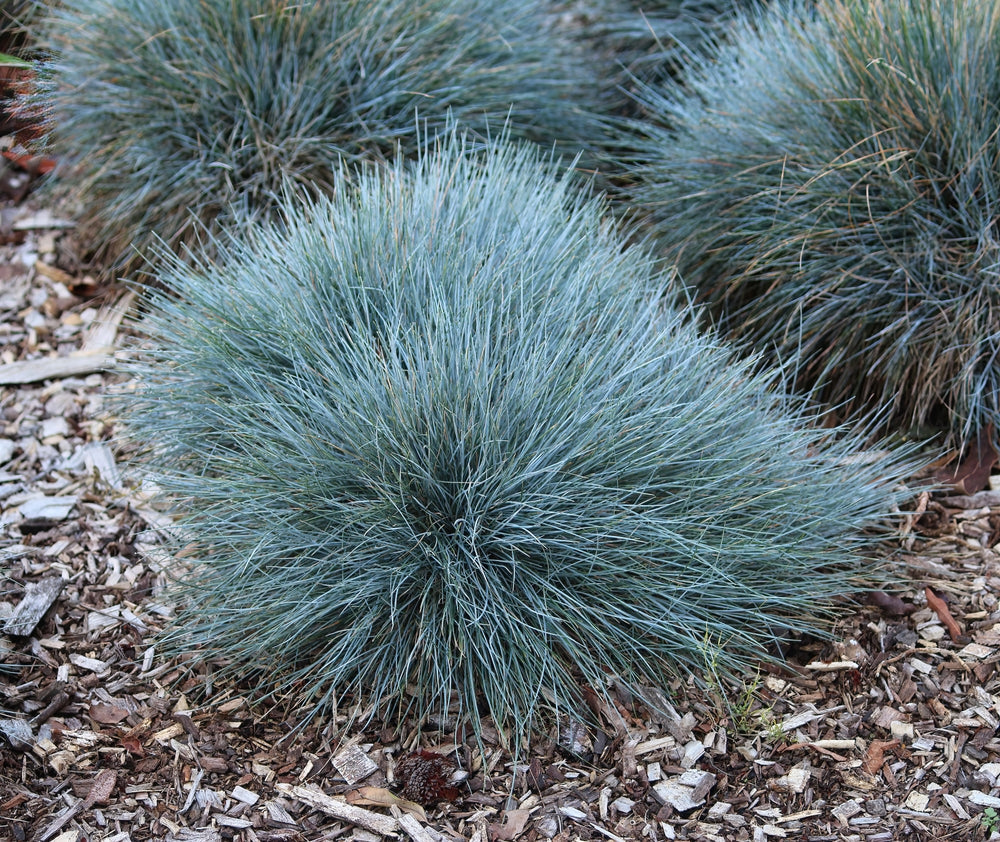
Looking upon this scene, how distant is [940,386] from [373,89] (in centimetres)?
212

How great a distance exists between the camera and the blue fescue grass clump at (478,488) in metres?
2.19

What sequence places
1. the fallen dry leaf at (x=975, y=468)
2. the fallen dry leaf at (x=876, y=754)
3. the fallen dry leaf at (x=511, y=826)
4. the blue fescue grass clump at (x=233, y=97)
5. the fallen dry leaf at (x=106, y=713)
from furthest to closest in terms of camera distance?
the blue fescue grass clump at (x=233, y=97) → the fallen dry leaf at (x=975, y=468) → the fallen dry leaf at (x=106, y=713) → the fallen dry leaf at (x=876, y=754) → the fallen dry leaf at (x=511, y=826)

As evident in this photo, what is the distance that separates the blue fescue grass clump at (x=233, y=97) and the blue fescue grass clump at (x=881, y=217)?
1046 millimetres

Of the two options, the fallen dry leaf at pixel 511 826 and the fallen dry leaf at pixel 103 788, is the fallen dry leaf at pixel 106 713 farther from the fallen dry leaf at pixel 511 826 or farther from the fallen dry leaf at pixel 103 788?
the fallen dry leaf at pixel 511 826

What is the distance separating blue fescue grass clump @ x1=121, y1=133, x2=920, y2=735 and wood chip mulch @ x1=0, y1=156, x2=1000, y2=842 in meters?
0.11

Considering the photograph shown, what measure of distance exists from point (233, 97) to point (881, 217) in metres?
2.20

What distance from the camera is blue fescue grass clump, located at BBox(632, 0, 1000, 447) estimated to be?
291cm

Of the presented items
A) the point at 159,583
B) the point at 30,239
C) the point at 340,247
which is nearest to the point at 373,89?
the point at 340,247

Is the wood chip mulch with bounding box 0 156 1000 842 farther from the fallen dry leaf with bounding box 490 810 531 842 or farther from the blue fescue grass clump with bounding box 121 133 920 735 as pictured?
the blue fescue grass clump with bounding box 121 133 920 735

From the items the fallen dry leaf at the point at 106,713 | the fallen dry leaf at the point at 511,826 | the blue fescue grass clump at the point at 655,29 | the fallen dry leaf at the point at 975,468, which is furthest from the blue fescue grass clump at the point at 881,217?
the fallen dry leaf at the point at 106,713

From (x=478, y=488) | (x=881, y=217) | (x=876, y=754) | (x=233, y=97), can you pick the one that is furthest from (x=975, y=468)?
(x=233, y=97)

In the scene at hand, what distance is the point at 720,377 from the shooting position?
8.30 feet

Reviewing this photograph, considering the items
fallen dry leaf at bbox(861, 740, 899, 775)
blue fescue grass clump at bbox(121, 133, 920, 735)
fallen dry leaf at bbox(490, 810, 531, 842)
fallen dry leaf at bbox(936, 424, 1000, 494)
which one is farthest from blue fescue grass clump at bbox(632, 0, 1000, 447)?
fallen dry leaf at bbox(490, 810, 531, 842)

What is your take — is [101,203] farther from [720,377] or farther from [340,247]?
[720,377]
